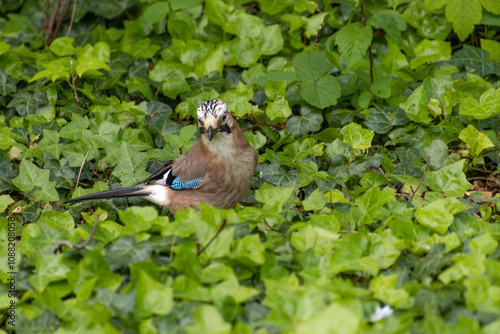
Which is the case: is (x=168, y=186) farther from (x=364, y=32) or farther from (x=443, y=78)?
(x=443, y=78)

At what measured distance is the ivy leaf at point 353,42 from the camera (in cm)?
399

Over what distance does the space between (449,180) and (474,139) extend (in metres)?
0.64

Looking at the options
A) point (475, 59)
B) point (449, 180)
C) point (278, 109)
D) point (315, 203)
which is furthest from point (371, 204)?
point (475, 59)

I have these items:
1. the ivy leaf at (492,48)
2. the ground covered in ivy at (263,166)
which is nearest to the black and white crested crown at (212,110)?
the ground covered in ivy at (263,166)

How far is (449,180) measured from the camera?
3.47 metres

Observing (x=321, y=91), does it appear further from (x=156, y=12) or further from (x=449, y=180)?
(x=156, y=12)

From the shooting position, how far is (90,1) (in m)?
5.82

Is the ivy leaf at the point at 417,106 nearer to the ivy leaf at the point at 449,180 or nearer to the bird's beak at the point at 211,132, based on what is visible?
the ivy leaf at the point at 449,180

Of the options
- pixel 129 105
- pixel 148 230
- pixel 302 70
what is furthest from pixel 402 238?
pixel 129 105

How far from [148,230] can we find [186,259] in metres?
0.44

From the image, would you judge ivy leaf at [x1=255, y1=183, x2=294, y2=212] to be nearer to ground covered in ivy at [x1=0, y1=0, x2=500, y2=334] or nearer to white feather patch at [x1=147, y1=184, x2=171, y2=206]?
ground covered in ivy at [x1=0, y1=0, x2=500, y2=334]

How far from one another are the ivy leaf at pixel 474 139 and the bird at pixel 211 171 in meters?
1.56

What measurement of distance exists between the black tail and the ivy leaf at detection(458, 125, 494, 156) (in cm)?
232

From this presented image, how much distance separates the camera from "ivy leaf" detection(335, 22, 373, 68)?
13.1 ft
